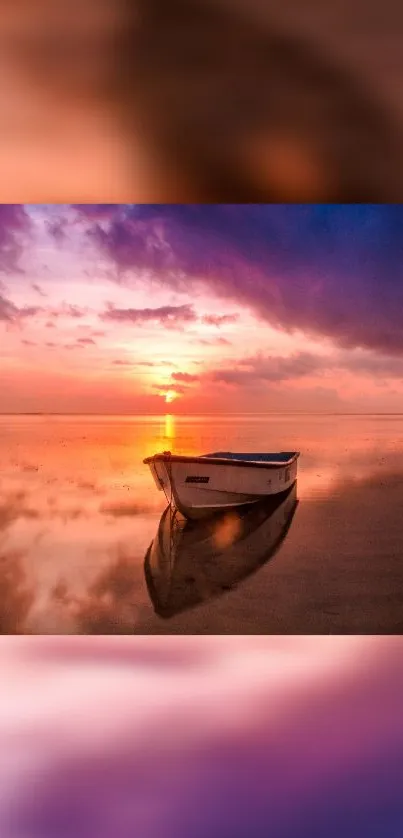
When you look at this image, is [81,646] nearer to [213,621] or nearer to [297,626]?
[213,621]

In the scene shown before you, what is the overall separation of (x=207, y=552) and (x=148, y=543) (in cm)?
30

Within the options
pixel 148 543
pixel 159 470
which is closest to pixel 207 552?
pixel 148 543

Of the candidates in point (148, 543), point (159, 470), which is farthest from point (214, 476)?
point (148, 543)

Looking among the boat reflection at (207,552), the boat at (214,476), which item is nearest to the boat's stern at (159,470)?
the boat at (214,476)

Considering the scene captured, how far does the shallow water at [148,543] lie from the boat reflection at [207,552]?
3cm

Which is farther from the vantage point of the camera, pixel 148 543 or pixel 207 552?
pixel 207 552

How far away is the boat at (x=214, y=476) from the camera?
3.31 m

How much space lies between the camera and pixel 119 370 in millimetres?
3369

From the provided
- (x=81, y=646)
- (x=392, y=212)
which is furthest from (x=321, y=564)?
(x=392, y=212)

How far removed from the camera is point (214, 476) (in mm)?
3453

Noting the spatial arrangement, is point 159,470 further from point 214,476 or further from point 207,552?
point 207,552

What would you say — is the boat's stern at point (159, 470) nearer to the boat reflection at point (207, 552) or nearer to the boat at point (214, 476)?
the boat at point (214, 476)

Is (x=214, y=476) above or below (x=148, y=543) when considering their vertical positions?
above

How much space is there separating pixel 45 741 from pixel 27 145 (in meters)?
1.81
